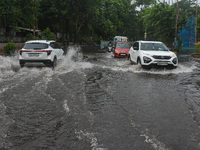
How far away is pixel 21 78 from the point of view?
10.2 m

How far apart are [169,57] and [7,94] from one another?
8113mm

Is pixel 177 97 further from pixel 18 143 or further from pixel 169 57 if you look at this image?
Result: pixel 169 57

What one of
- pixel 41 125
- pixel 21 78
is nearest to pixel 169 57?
pixel 21 78

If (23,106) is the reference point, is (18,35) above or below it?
above

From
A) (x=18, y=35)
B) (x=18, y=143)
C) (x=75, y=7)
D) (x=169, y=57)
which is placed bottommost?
(x=18, y=143)

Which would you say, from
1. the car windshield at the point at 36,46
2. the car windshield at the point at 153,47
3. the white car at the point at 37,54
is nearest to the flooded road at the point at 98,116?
the white car at the point at 37,54

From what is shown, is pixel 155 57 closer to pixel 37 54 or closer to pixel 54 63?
pixel 54 63

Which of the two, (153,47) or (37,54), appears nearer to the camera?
Answer: (37,54)

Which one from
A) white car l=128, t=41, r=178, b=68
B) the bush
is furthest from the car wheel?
the bush

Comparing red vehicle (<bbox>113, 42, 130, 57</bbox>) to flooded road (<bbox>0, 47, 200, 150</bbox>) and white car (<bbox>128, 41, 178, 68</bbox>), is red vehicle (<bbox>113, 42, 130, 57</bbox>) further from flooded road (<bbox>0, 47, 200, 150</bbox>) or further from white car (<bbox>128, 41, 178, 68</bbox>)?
flooded road (<bbox>0, 47, 200, 150</bbox>)

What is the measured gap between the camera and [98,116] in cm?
535

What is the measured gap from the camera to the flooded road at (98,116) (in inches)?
159

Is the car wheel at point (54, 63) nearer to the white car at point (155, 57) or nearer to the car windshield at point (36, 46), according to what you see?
the car windshield at point (36, 46)

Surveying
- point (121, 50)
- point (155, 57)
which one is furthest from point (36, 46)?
point (121, 50)
